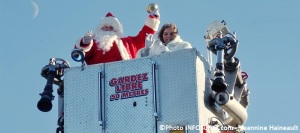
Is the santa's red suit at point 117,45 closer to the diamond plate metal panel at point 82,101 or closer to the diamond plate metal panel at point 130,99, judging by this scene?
the diamond plate metal panel at point 82,101

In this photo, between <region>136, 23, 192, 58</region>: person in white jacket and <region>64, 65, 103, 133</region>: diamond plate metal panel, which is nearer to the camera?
<region>64, 65, 103, 133</region>: diamond plate metal panel

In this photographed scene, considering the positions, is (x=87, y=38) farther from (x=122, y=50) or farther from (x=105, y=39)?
(x=122, y=50)

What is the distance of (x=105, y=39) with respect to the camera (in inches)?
542

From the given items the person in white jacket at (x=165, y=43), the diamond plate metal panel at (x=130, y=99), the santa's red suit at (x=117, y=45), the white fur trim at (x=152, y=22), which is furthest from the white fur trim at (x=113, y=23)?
the diamond plate metal panel at (x=130, y=99)

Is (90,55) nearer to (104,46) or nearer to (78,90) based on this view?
(104,46)

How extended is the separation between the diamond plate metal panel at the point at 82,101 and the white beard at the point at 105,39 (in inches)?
62.1

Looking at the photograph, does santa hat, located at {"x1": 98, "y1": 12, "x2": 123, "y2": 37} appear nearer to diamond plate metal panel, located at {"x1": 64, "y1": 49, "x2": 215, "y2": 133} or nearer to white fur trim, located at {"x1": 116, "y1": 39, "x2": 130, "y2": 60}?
white fur trim, located at {"x1": 116, "y1": 39, "x2": 130, "y2": 60}

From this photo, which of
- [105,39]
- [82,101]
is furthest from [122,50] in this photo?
[82,101]

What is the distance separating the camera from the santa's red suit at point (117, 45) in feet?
43.9

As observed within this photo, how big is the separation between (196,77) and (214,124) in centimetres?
82

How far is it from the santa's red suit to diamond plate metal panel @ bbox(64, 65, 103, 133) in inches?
43.5

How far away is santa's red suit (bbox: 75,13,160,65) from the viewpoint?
1338cm

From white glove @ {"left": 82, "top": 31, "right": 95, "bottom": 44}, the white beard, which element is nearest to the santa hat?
the white beard

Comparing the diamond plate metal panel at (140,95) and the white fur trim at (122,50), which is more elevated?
the white fur trim at (122,50)
